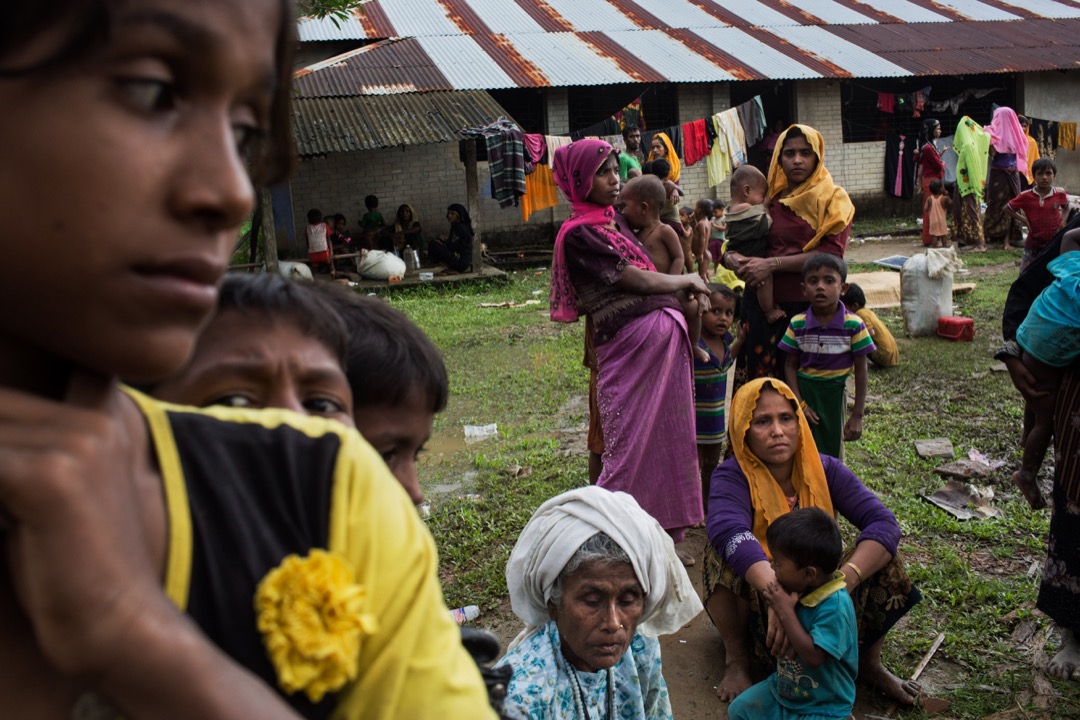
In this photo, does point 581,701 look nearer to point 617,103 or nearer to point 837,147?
point 617,103

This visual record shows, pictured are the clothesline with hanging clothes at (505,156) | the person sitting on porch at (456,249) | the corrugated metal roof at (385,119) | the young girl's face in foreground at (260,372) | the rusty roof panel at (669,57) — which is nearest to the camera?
the young girl's face in foreground at (260,372)

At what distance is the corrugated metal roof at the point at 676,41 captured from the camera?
15273 millimetres

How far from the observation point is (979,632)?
3.85 m

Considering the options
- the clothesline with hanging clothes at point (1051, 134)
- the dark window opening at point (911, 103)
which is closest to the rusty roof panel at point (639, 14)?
the dark window opening at point (911, 103)

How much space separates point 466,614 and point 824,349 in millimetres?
2150

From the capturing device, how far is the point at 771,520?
364 centimetres

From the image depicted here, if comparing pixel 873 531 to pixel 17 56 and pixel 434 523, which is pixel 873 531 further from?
pixel 17 56

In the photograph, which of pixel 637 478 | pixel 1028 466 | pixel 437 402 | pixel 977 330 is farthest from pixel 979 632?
pixel 977 330

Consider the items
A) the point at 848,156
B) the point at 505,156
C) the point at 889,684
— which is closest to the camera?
the point at 889,684

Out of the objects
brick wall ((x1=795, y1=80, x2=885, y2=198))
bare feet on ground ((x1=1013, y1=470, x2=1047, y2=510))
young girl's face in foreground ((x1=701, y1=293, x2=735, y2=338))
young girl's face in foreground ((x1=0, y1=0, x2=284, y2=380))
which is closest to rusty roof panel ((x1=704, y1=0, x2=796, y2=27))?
brick wall ((x1=795, y1=80, x2=885, y2=198))

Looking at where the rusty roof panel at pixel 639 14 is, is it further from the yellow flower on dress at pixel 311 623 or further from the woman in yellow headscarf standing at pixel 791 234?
the yellow flower on dress at pixel 311 623

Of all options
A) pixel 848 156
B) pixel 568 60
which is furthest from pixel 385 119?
pixel 848 156

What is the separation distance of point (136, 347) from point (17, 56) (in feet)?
0.61

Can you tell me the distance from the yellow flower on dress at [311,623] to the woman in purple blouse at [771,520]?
9.36 feet
